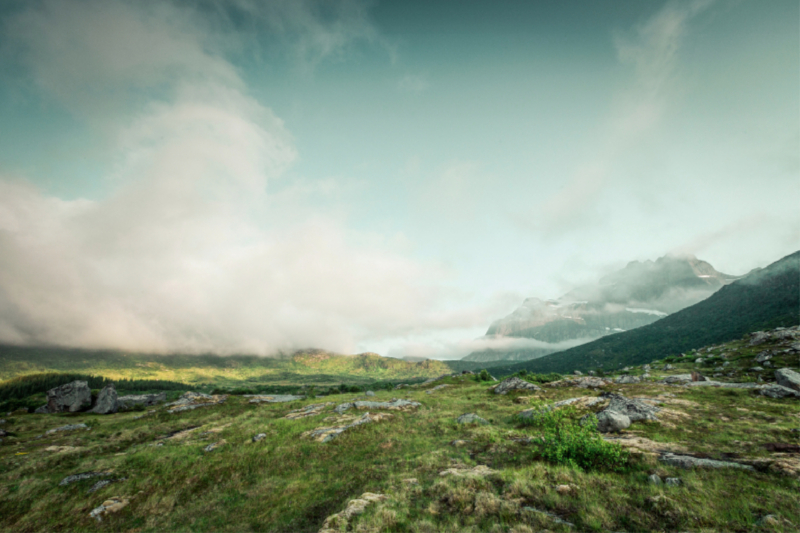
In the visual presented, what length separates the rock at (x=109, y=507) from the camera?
17.2m

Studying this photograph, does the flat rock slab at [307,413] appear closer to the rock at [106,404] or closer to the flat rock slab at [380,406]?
the flat rock slab at [380,406]

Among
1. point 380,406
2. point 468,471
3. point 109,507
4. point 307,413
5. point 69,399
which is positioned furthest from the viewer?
point 69,399

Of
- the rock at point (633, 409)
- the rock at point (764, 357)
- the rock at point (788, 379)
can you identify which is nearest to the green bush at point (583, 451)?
the rock at point (633, 409)

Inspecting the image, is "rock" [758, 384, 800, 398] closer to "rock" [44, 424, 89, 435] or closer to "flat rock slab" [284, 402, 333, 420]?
"flat rock slab" [284, 402, 333, 420]

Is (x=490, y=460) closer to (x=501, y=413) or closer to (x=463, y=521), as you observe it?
(x=463, y=521)

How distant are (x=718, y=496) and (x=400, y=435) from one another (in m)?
24.0

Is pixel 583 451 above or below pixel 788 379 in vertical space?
below

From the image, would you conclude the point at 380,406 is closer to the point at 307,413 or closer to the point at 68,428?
the point at 307,413

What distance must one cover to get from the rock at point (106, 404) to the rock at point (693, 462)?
10604 centimetres

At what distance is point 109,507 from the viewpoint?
17.8 meters

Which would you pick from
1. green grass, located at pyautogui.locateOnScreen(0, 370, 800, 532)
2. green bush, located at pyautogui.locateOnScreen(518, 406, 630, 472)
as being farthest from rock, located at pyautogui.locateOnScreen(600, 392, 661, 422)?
green bush, located at pyautogui.locateOnScreen(518, 406, 630, 472)

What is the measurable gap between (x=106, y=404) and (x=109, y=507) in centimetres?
8067

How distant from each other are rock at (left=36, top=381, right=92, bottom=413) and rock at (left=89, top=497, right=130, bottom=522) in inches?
3382

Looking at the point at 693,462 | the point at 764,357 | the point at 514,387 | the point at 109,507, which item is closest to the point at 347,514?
the point at 109,507
